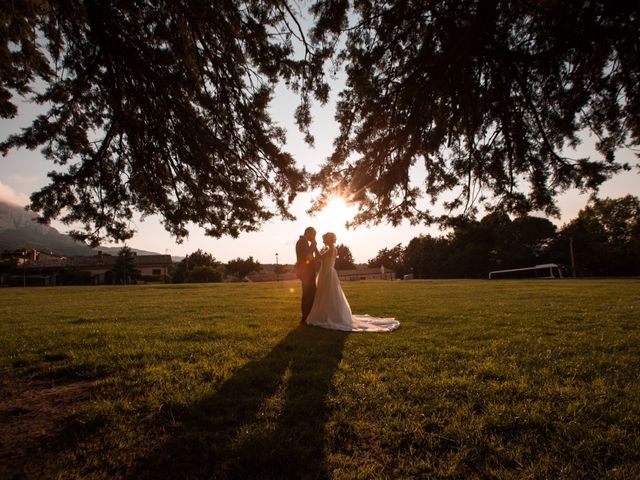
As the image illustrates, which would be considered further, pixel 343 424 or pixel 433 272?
pixel 433 272

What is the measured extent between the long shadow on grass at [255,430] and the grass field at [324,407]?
18 millimetres

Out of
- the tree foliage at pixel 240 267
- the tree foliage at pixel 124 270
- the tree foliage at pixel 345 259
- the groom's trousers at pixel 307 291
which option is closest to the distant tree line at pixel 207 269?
the tree foliage at pixel 240 267

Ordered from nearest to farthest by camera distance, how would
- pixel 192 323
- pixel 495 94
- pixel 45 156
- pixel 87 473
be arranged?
pixel 87 473
pixel 495 94
pixel 45 156
pixel 192 323

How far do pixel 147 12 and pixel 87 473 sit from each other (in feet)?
22.1

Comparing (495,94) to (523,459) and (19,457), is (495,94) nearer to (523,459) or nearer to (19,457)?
(523,459)

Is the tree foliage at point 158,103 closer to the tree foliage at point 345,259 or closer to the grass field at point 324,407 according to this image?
the grass field at point 324,407

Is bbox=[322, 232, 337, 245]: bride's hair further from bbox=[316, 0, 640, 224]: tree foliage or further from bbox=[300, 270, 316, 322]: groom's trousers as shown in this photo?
bbox=[316, 0, 640, 224]: tree foliage

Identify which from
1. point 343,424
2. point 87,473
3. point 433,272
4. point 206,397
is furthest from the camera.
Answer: point 433,272

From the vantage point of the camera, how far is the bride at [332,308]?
8.19m

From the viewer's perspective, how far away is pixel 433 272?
8162 cm

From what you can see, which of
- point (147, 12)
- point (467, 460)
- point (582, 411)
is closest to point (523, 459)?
point (467, 460)

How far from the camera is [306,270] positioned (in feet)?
30.4

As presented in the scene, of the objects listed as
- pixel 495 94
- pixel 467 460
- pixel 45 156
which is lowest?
pixel 467 460

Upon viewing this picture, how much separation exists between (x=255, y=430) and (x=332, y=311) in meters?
5.68
